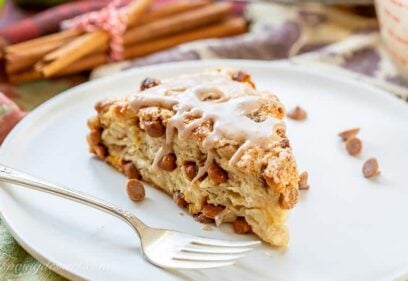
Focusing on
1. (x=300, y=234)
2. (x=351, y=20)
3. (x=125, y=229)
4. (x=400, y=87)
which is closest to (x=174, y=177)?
(x=125, y=229)

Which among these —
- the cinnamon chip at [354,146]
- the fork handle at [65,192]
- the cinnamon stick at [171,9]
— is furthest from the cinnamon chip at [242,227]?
the cinnamon stick at [171,9]

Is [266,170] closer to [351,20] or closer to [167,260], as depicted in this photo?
[167,260]

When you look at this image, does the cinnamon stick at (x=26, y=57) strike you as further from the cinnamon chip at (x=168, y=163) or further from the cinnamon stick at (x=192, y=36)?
the cinnamon chip at (x=168, y=163)

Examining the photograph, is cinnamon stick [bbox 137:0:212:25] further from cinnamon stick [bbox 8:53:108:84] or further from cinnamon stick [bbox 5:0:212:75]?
cinnamon stick [bbox 8:53:108:84]

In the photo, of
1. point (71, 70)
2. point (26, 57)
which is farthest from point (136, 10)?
point (26, 57)

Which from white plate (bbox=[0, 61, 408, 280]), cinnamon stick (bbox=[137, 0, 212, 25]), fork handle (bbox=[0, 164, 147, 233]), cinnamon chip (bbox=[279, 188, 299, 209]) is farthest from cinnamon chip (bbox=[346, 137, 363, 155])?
cinnamon stick (bbox=[137, 0, 212, 25])

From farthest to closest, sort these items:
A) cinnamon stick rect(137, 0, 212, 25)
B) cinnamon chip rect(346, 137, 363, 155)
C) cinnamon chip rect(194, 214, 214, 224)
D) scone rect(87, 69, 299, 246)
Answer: cinnamon stick rect(137, 0, 212, 25)
cinnamon chip rect(346, 137, 363, 155)
cinnamon chip rect(194, 214, 214, 224)
scone rect(87, 69, 299, 246)
